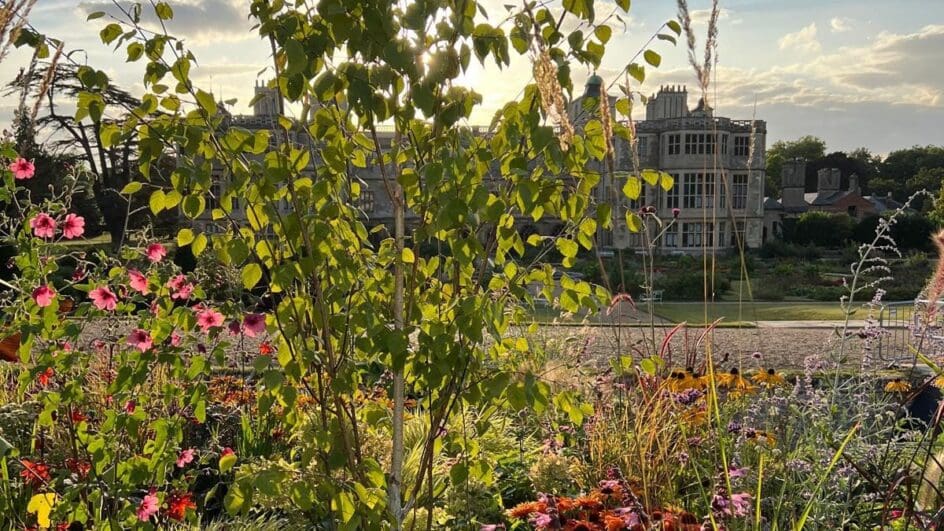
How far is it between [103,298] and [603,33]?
6.56 ft

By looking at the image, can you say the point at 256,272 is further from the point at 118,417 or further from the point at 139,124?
the point at 118,417

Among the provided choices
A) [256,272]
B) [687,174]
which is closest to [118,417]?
[256,272]

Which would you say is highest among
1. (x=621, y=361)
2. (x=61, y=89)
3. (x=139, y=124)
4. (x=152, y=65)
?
(x=61, y=89)

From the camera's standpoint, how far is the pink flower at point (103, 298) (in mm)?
2771

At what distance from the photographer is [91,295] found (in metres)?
2.79

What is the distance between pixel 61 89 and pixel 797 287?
20820 millimetres

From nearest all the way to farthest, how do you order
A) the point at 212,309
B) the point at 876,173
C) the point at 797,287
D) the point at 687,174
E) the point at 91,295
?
the point at 91,295 < the point at 212,309 < the point at 797,287 < the point at 687,174 < the point at 876,173

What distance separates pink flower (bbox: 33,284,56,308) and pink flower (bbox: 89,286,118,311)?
207mm

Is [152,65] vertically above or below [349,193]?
above

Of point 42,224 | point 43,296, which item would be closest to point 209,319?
point 43,296

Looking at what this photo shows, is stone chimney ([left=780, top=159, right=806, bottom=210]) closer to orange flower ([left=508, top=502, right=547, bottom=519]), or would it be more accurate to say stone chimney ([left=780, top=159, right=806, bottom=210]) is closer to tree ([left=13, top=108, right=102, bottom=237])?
tree ([left=13, top=108, right=102, bottom=237])

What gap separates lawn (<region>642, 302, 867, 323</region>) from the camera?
47.9 feet

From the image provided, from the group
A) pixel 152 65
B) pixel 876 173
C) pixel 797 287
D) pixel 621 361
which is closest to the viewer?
pixel 152 65

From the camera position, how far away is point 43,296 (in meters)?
2.50
